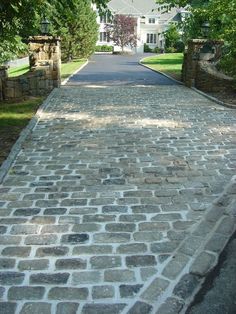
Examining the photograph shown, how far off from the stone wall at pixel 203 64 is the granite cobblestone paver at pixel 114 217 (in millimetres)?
6642

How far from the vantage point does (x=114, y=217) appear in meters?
4.75

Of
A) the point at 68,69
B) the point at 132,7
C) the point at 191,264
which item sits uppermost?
the point at 132,7

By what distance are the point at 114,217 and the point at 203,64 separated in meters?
12.8

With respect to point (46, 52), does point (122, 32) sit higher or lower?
higher

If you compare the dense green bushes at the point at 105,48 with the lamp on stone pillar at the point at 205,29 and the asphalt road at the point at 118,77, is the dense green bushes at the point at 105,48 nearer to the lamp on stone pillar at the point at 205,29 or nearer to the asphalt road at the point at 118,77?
the asphalt road at the point at 118,77

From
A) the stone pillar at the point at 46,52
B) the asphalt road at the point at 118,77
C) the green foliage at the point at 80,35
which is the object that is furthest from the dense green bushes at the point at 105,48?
the stone pillar at the point at 46,52

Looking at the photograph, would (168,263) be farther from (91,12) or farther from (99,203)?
(91,12)

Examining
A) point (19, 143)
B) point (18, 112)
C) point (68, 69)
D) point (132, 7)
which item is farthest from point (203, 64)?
point (132, 7)

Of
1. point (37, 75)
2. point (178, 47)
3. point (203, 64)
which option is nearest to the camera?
point (37, 75)

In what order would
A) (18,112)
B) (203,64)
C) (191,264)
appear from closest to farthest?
(191,264) < (18,112) < (203,64)

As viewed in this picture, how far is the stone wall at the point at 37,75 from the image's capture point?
13.1 meters

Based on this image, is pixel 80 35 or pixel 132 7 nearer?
pixel 80 35

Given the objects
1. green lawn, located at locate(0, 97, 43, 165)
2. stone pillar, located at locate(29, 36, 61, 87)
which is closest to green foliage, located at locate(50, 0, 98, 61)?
stone pillar, located at locate(29, 36, 61, 87)

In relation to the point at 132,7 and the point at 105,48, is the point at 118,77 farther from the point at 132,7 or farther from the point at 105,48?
the point at 132,7
